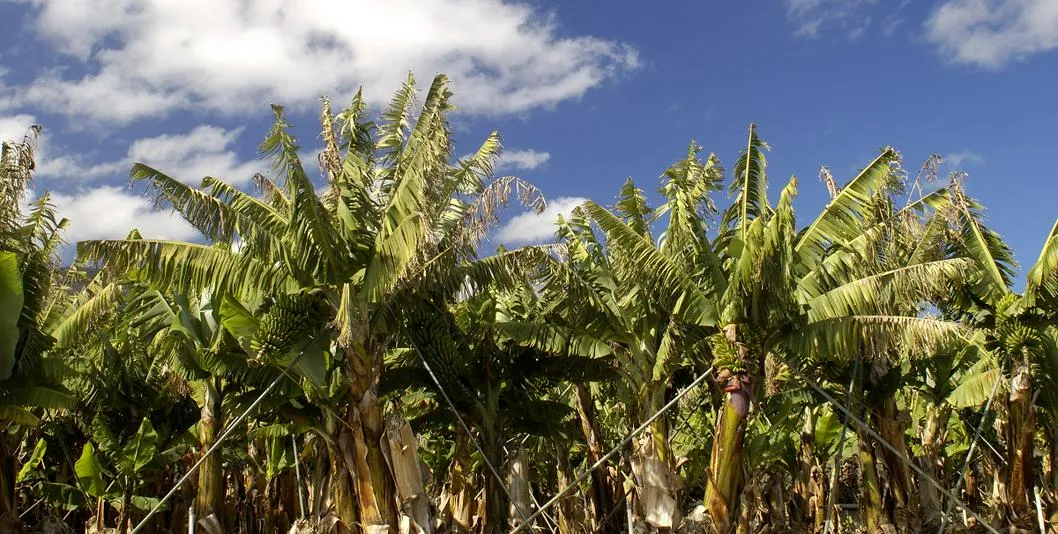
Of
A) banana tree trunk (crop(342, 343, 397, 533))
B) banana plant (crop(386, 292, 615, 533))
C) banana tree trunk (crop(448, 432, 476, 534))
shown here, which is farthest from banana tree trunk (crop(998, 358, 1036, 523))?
banana tree trunk (crop(342, 343, 397, 533))

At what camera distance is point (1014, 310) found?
13.6 m

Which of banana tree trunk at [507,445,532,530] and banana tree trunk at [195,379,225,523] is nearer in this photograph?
banana tree trunk at [507,445,532,530]

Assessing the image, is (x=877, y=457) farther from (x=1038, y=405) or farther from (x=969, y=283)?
(x=969, y=283)

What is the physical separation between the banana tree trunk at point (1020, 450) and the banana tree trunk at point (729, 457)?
5928 millimetres

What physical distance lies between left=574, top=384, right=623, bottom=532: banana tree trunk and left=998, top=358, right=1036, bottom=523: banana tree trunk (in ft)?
21.7

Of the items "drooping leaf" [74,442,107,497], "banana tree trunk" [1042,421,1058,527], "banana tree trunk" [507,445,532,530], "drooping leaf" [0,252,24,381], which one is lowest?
"banana tree trunk" [1042,421,1058,527]

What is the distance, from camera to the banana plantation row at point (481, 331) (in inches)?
404

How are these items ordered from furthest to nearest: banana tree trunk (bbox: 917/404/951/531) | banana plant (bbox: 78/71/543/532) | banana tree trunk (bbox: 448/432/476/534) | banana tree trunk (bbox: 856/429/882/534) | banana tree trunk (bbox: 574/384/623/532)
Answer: banana tree trunk (bbox: 574/384/623/532) → banana tree trunk (bbox: 917/404/951/531) → banana tree trunk (bbox: 856/429/882/534) → banana tree trunk (bbox: 448/432/476/534) → banana plant (bbox: 78/71/543/532)

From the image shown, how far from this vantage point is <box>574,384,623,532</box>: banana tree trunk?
16.2 m

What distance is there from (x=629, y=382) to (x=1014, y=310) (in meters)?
6.03

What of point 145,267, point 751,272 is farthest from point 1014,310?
point 145,267

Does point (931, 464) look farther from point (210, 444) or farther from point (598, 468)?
point (210, 444)

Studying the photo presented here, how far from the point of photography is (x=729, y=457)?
10.4 metres

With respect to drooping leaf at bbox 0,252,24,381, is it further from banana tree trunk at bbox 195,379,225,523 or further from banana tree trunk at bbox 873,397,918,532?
banana tree trunk at bbox 873,397,918,532
